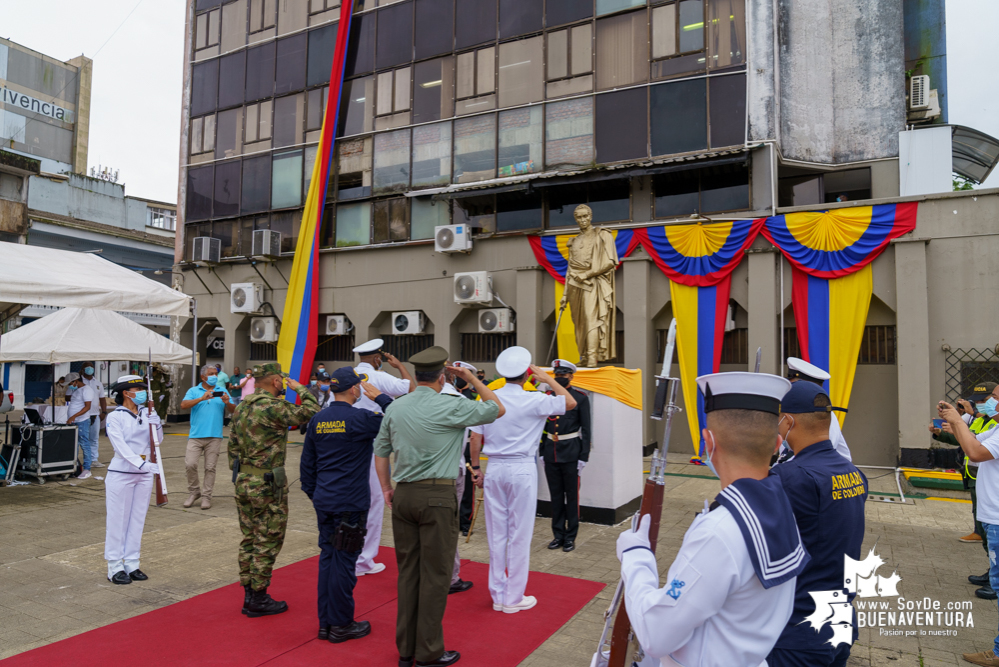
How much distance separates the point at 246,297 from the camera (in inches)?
769

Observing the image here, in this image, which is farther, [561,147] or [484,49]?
[484,49]

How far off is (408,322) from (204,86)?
12.3m

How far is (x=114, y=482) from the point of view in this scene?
572cm

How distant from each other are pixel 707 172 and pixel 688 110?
147cm

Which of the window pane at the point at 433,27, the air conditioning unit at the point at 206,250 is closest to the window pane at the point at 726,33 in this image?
the window pane at the point at 433,27

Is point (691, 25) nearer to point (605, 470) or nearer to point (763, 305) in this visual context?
point (763, 305)

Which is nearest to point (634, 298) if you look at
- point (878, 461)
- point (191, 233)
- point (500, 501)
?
point (878, 461)

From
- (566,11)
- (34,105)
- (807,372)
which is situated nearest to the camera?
(807,372)

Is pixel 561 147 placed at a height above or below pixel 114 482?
above

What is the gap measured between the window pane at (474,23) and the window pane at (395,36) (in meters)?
1.67

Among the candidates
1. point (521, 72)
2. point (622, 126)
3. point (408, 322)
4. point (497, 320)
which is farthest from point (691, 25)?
point (408, 322)

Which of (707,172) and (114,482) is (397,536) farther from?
(707,172)

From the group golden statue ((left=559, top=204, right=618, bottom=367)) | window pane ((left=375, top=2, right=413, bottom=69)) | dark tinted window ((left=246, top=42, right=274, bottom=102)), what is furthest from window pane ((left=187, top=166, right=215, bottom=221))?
golden statue ((left=559, top=204, right=618, bottom=367))

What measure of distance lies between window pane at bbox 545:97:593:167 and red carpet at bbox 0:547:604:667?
11.7 m
